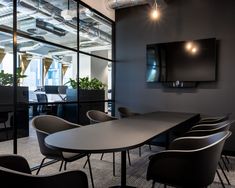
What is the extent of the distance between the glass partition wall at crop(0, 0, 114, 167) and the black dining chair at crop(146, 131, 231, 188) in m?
2.11

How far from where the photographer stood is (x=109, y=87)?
5.52m

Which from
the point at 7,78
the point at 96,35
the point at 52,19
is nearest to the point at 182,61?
the point at 96,35

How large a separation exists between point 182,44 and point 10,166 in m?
3.82

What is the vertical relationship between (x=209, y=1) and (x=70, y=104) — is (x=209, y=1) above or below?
above

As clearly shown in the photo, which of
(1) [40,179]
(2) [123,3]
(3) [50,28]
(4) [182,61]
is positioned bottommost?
(1) [40,179]

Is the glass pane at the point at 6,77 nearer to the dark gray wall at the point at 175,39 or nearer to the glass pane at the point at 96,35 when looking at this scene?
the glass pane at the point at 96,35

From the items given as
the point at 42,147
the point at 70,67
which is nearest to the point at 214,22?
the point at 70,67

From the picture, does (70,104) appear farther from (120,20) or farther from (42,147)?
(120,20)

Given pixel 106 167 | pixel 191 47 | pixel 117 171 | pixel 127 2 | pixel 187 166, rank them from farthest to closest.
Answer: pixel 127 2
pixel 191 47
pixel 106 167
pixel 117 171
pixel 187 166

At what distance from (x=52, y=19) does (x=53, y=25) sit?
410 mm

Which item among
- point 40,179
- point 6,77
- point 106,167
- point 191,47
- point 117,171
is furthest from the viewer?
point 191,47

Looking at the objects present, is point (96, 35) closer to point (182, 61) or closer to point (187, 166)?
point (182, 61)

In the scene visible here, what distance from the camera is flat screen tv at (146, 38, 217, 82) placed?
409 cm

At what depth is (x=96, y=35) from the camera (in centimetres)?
554
